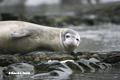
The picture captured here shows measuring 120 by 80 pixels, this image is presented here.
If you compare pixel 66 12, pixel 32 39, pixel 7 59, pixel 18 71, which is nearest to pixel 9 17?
pixel 66 12

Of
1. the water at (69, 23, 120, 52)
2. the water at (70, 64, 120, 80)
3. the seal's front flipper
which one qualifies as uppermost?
the seal's front flipper

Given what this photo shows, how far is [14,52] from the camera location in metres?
5.43

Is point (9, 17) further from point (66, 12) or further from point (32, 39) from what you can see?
point (32, 39)

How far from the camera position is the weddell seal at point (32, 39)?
529cm

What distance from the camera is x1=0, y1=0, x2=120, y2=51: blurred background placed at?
15.2 m

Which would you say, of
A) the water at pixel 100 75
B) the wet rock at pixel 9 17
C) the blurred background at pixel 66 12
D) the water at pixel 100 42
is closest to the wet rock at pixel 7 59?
the water at pixel 100 75

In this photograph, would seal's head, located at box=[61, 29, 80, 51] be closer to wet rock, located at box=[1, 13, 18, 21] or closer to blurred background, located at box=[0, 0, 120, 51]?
blurred background, located at box=[0, 0, 120, 51]

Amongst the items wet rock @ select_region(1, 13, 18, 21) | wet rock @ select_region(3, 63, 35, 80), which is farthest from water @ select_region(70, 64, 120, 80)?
wet rock @ select_region(1, 13, 18, 21)

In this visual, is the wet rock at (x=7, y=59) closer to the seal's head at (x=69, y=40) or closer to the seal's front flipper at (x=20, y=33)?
the seal's front flipper at (x=20, y=33)

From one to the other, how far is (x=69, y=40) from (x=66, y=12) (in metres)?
14.0

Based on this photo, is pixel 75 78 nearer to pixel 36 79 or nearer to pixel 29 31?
pixel 36 79

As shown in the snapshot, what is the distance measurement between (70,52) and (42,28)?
2.43 feet

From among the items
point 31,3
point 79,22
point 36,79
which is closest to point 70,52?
point 36,79

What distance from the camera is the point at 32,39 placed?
5.38m
